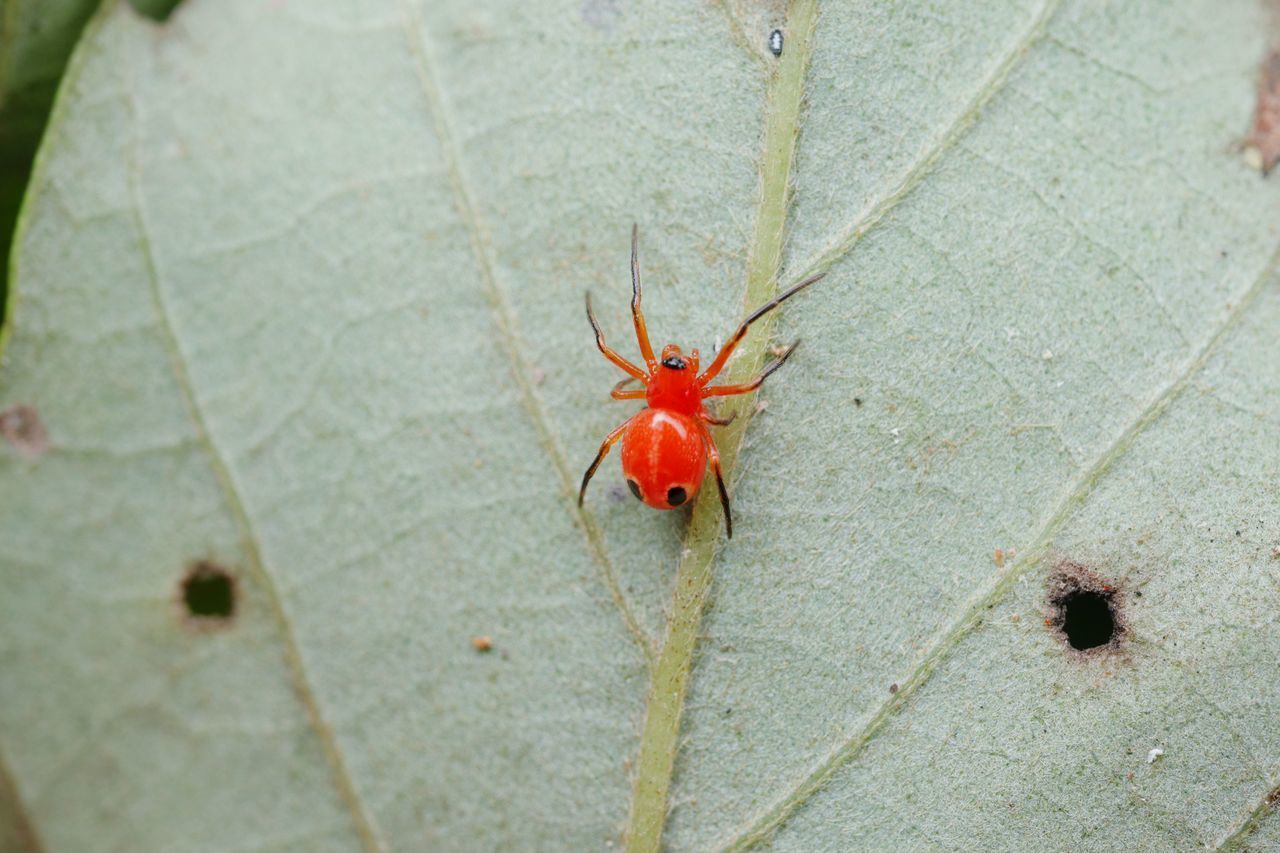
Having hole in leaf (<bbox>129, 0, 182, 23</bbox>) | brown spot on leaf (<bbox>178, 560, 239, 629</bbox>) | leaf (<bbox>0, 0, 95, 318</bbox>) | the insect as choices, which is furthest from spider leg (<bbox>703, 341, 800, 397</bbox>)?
leaf (<bbox>0, 0, 95, 318</bbox>)

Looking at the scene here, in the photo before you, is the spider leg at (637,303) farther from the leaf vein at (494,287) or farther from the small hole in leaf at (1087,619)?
the small hole in leaf at (1087,619)

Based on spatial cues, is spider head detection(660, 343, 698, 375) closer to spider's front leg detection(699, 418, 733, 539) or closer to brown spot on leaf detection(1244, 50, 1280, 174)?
spider's front leg detection(699, 418, 733, 539)

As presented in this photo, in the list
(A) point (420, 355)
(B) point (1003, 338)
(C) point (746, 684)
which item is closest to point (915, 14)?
(B) point (1003, 338)

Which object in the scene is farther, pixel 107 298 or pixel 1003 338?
pixel 107 298

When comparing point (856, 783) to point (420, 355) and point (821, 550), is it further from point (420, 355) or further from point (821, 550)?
point (420, 355)

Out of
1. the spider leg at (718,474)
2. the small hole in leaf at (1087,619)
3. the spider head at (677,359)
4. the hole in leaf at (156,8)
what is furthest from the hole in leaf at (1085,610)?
the hole in leaf at (156,8)

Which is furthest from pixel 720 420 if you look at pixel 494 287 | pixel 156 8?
pixel 156 8
